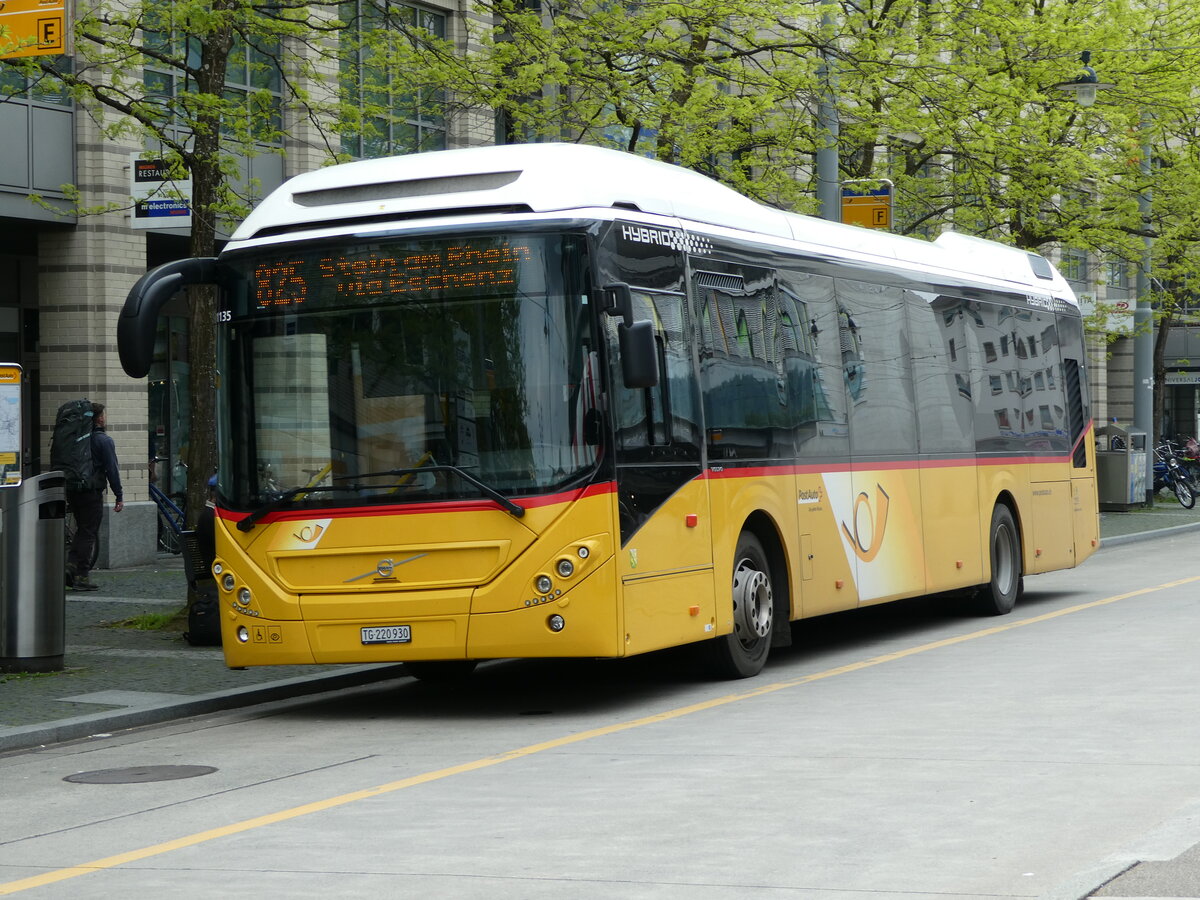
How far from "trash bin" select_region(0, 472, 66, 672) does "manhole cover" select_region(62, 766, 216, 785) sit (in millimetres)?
3541

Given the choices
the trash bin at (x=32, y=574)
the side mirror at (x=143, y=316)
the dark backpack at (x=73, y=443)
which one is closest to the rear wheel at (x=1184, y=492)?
the dark backpack at (x=73, y=443)

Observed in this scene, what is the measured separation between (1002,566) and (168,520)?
8.90 metres

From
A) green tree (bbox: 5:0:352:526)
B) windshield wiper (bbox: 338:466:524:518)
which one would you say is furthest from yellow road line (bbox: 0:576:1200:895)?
green tree (bbox: 5:0:352:526)

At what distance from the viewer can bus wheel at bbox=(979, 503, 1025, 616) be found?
54.4 ft

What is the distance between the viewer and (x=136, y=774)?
9.05 meters

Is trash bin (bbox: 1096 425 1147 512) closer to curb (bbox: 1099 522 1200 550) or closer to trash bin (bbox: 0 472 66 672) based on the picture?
curb (bbox: 1099 522 1200 550)

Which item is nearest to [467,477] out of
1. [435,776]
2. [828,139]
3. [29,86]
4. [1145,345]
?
[435,776]

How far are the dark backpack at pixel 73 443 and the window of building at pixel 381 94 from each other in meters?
3.90

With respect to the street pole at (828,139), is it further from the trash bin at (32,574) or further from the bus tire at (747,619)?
the trash bin at (32,574)

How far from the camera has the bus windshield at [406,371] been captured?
1034cm

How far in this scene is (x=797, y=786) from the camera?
7.93 metres

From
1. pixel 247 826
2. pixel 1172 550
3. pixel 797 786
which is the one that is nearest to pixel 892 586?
pixel 797 786

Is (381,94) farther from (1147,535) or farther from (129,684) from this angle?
(1147,535)

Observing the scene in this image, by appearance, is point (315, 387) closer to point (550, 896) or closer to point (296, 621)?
point (296, 621)
